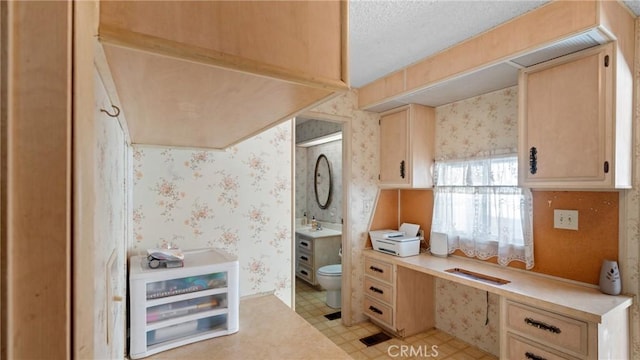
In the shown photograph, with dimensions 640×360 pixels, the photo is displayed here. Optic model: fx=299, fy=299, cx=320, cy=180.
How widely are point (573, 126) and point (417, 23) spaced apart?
1.08 m

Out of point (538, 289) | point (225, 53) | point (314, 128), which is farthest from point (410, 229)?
point (225, 53)

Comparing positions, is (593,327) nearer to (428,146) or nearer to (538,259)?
(538,259)

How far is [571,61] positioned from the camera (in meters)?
1.70

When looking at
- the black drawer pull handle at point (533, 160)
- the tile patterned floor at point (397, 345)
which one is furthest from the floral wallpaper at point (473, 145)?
the black drawer pull handle at point (533, 160)

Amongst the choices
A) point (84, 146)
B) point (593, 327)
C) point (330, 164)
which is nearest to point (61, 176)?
point (84, 146)

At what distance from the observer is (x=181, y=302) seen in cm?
115

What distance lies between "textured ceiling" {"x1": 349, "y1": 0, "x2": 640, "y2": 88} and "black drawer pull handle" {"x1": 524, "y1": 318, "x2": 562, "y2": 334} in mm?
1749

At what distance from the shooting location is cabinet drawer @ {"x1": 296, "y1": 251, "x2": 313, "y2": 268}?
414 centimetres

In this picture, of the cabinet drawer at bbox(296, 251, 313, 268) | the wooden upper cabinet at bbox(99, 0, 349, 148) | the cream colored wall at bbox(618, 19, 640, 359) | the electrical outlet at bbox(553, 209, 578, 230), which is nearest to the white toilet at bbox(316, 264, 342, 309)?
the cabinet drawer at bbox(296, 251, 313, 268)

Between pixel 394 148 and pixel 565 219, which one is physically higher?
pixel 394 148

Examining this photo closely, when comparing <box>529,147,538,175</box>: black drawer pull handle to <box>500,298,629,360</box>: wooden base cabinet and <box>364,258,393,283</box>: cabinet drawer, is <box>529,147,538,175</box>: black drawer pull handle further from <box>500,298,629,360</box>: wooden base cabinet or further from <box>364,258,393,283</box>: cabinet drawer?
<box>364,258,393,283</box>: cabinet drawer

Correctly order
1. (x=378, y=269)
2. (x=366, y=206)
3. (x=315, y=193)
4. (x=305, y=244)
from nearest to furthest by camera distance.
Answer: (x=378, y=269)
(x=366, y=206)
(x=305, y=244)
(x=315, y=193)

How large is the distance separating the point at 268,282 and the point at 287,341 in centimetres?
49

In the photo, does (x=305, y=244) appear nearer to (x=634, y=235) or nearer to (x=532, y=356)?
(x=532, y=356)
